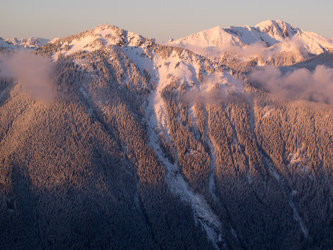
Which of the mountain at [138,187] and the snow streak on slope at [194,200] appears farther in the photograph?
the snow streak on slope at [194,200]

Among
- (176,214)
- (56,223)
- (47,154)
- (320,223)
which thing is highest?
(47,154)

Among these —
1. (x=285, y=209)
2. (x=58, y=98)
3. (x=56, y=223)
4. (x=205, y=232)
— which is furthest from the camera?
(x=58, y=98)

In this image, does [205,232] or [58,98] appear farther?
[58,98]

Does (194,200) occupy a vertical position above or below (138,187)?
below

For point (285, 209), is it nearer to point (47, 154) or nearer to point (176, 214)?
point (176, 214)

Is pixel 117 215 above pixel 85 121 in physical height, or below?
below

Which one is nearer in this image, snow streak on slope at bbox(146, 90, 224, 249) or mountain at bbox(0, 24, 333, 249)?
mountain at bbox(0, 24, 333, 249)

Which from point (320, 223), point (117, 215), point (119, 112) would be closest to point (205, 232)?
point (117, 215)

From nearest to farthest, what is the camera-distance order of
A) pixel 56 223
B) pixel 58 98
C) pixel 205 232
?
pixel 56 223 < pixel 205 232 < pixel 58 98

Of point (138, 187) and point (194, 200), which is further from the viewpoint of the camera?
point (194, 200)
